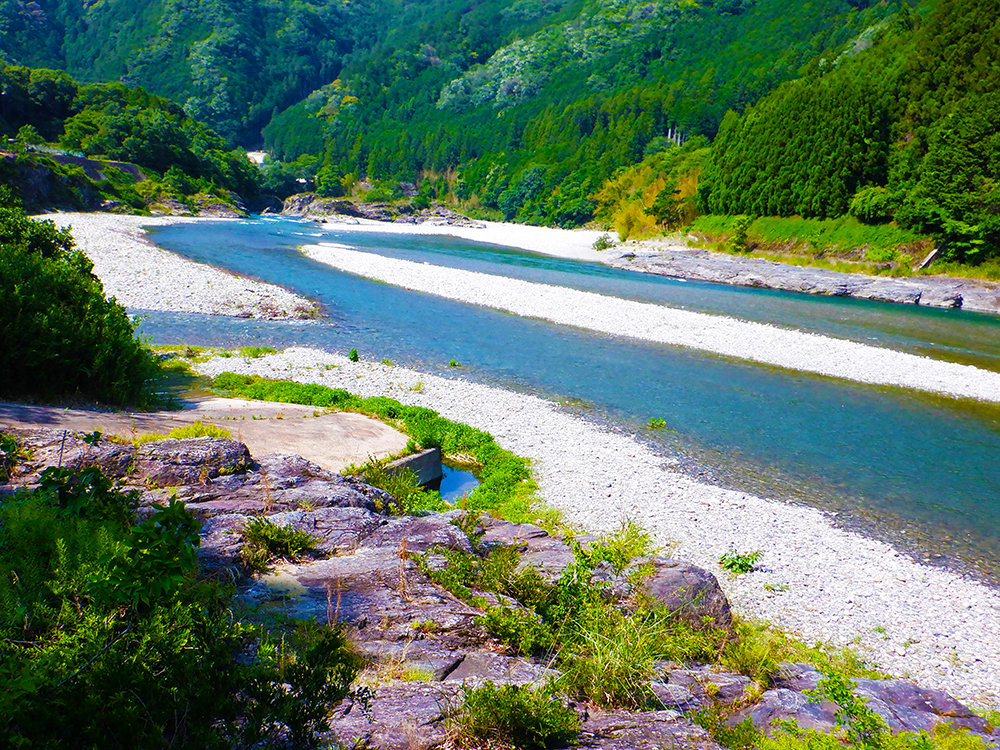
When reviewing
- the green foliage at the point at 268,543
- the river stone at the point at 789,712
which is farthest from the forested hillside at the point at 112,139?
the river stone at the point at 789,712

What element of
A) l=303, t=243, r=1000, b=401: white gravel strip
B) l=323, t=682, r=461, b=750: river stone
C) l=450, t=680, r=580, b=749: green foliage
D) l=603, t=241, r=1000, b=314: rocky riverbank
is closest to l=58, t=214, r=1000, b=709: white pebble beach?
l=303, t=243, r=1000, b=401: white gravel strip

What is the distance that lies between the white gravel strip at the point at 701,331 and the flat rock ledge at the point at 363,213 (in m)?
70.8

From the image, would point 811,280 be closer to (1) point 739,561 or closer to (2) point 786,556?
(2) point 786,556

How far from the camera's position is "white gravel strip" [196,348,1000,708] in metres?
7.88

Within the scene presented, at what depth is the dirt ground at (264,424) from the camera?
9.15m

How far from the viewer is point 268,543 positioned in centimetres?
641

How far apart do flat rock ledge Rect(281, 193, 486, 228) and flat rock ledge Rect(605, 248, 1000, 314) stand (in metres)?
58.3

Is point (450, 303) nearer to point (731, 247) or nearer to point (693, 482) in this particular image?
point (693, 482)

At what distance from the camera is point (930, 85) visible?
46.5 meters

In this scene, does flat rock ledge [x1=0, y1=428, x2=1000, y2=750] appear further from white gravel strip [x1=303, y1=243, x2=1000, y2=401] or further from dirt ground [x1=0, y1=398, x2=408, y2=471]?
white gravel strip [x1=303, y1=243, x2=1000, y2=401]

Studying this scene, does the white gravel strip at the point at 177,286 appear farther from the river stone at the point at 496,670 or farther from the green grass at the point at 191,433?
the river stone at the point at 496,670

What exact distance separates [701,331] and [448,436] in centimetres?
1653

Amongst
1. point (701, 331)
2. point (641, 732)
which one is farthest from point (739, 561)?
point (701, 331)

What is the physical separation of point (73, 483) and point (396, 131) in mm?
200144
